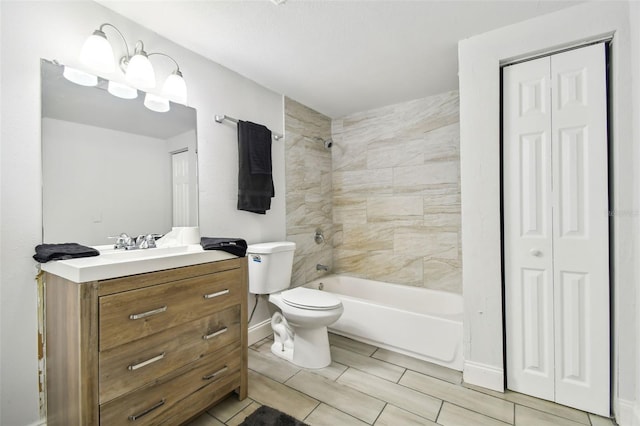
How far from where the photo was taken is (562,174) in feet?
5.16

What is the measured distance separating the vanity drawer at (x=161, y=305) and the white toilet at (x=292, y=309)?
1.75 feet

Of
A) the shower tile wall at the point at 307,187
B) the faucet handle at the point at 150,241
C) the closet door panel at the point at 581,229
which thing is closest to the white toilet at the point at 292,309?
the shower tile wall at the point at 307,187

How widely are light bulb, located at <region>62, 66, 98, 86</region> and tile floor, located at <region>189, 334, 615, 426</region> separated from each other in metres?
1.85

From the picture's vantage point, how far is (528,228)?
1.65 meters

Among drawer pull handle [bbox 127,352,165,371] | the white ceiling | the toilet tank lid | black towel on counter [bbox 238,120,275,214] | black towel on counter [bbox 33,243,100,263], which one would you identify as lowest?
drawer pull handle [bbox 127,352,165,371]

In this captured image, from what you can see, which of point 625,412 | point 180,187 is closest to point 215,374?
point 180,187

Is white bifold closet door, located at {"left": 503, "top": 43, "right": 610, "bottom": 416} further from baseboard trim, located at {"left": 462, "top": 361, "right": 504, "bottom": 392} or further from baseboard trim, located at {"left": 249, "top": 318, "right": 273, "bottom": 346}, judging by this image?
baseboard trim, located at {"left": 249, "top": 318, "right": 273, "bottom": 346}

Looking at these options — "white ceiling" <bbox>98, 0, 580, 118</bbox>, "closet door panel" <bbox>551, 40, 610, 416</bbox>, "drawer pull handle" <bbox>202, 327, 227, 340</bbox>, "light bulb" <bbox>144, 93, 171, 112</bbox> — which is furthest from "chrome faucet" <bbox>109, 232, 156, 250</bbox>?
"closet door panel" <bbox>551, 40, 610, 416</bbox>

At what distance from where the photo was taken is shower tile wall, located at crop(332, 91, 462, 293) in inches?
105

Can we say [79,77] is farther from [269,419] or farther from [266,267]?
[269,419]

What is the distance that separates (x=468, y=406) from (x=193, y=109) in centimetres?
250

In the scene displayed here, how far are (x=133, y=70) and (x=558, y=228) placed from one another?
2515mm

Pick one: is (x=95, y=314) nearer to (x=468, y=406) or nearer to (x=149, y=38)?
(x=149, y=38)

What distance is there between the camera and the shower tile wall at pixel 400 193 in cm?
267
